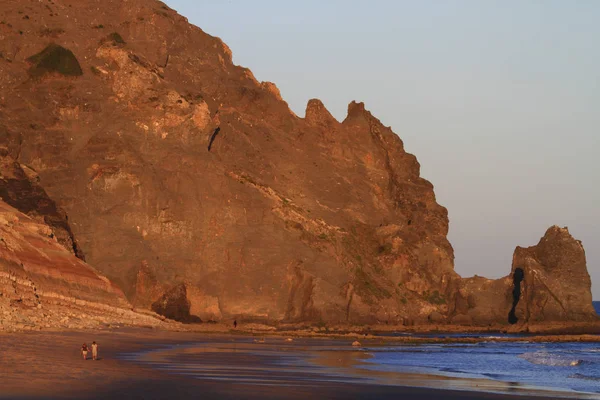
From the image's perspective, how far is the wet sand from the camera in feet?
84.0

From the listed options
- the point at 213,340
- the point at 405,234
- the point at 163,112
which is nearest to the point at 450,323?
the point at 405,234

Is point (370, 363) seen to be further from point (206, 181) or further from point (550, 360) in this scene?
point (206, 181)

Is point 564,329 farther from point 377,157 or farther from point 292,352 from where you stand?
point 292,352

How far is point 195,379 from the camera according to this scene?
3061 cm

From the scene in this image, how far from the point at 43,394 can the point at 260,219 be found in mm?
71173

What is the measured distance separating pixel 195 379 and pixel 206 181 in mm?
64644

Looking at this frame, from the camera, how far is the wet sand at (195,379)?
25609 mm

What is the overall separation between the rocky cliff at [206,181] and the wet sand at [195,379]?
36.9 metres

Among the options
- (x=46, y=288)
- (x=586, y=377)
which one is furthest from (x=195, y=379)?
(x=46, y=288)

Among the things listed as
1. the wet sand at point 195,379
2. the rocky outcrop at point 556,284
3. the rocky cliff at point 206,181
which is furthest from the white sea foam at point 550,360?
the rocky outcrop at point 556,284

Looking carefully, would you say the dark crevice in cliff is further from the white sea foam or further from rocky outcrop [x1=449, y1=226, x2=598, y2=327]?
the white sea foam

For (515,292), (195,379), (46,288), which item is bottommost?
(195,379)

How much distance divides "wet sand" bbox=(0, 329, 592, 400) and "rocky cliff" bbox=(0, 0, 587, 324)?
36907 millimetres

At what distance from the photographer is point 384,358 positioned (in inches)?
2016
